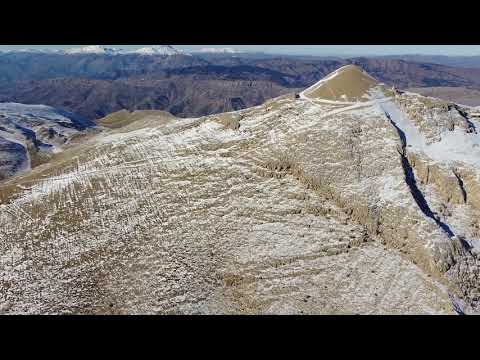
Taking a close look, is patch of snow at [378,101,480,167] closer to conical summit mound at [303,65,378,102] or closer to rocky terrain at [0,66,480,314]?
rocky terrain at [0,66,480,314]

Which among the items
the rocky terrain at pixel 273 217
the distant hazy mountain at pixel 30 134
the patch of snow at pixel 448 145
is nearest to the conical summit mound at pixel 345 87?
the rocky terrain at pixel 273 217

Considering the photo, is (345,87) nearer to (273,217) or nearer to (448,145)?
(448,145)

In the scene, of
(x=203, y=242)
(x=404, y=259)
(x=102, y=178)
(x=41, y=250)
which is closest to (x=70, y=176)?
(x=102, y=178)

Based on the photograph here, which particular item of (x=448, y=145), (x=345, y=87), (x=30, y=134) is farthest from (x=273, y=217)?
(x=30, y=134)

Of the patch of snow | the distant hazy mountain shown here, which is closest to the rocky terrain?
the patch of snow

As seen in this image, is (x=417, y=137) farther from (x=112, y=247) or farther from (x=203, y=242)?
(x=112, y=247)

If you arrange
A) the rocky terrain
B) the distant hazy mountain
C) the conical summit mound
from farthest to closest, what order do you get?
1. the distant hazy mountain
2. the conical summit mound
3. the rocky terrain
